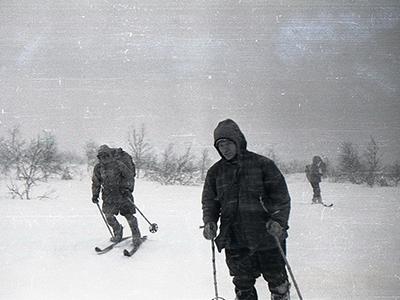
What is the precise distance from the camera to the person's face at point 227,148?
111 inches

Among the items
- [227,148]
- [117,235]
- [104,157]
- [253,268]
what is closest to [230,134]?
[227,148]

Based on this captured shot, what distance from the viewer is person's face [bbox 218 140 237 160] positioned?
283 centimetres

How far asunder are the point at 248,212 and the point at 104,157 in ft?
10.4

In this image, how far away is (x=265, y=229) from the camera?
2.81m

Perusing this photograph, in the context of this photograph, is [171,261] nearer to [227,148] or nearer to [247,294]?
[247,294]

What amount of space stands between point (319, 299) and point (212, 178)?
1.56 m

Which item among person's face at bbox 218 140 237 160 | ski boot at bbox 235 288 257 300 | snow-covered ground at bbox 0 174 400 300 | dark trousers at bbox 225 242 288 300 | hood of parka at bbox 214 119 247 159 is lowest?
snow-covered ground at bbox 0 174 400 300

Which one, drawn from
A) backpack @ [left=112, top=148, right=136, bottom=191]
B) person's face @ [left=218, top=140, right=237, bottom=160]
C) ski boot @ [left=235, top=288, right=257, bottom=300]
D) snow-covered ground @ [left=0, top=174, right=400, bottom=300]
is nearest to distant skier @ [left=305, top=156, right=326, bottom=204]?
snow-covered ground @ [left=0, top=174, right=400, bottom=300]

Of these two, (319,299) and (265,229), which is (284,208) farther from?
(319,299)

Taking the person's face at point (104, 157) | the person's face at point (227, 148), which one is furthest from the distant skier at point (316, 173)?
the person's face at point (227, 148)

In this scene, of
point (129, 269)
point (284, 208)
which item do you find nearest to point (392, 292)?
point (284, 208)

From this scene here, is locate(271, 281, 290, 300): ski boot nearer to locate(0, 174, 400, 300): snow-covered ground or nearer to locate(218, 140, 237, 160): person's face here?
locate(0, 174, 400, 300): snow-covered ground

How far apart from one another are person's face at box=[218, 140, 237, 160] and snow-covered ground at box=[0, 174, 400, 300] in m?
1.50

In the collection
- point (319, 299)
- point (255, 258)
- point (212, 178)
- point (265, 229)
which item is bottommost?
point (319, 299)
